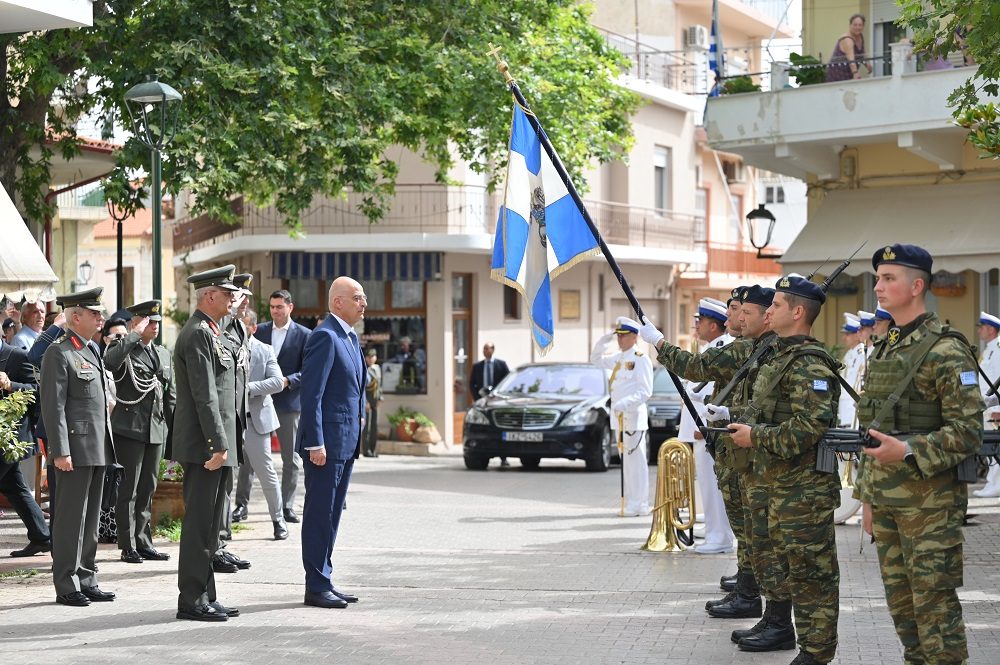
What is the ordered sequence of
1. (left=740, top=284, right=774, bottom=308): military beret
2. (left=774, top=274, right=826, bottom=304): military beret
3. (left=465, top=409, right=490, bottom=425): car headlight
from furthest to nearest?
(left=465, top=409, right=490, bottom=425): car headlight, (left=740, top=284, right=774, bottom=308): military beret, (left=774, top=274, right=826, bottom=304): military beret

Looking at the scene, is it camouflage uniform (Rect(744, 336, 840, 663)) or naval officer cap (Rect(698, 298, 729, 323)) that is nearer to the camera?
camouflage uniform (Rect(744, 336, 840, 663))

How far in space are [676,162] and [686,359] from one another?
107ft

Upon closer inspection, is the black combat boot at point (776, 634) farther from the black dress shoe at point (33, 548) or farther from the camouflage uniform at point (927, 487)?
the black dress shoe at point (33, 548)

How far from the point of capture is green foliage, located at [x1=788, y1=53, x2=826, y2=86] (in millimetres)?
20609

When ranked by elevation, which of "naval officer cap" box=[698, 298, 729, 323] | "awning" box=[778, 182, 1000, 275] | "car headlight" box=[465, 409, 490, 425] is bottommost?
"car headlight" box=[465, 409, 490, 425]

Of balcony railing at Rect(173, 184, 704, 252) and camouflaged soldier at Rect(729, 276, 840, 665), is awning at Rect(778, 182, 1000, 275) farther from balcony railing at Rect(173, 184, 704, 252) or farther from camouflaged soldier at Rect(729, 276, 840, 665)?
camouflaged soldier at Rect(729, 276, 840, 665)

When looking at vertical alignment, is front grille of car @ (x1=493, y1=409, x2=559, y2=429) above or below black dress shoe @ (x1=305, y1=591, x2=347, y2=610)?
above

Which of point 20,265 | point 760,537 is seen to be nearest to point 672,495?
point 760,537

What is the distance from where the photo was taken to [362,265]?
3077 centimetres

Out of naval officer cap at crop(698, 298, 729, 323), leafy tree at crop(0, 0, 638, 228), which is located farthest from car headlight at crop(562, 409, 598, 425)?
naval officer cap at crop(698, 298, 729, 323)

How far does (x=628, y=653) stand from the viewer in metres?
8.09

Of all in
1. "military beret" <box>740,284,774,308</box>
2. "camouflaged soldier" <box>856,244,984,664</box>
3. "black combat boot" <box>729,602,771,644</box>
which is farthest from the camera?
"military beret" <box>740,284,774,308</box>

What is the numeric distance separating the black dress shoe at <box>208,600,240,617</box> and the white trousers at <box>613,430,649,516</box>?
677 centimetres

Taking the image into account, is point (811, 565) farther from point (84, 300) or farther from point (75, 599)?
point (84, 300)
